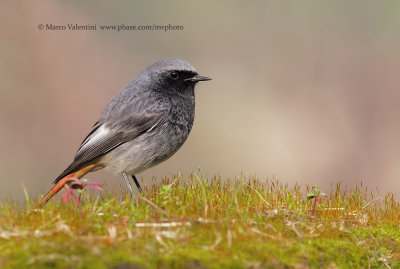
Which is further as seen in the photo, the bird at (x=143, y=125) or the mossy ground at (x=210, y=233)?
the bird at (x=143, y=125)

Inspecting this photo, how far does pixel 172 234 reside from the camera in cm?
401

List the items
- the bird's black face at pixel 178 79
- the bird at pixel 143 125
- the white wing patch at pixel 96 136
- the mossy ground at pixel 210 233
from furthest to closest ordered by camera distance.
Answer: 1. the bird's black face at pixel 178 79
2. the white wing patch at pixel 96 136
3. the bird at pixel 143 125
4. the mossy ground at pixel 210 233

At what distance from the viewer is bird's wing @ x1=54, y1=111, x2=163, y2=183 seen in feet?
23.9

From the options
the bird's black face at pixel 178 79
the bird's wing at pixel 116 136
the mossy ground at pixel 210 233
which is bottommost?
the mossy ground at pixel 210 233

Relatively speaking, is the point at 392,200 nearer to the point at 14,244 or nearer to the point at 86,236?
the point at 86,236

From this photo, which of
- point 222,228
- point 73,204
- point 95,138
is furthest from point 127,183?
point 222,228

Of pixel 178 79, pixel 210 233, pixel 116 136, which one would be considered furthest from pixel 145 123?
pixel 210 233

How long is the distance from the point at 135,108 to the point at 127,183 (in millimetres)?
1190

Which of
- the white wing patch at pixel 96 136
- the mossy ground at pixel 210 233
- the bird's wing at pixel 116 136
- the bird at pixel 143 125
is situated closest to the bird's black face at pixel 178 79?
the bird at pixel 143 125

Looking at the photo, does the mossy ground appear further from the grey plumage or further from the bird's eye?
the bird's eye

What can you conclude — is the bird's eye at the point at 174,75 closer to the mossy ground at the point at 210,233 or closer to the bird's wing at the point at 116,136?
the bird's wing at the point at 116,136

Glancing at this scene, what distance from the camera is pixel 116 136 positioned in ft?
24.1

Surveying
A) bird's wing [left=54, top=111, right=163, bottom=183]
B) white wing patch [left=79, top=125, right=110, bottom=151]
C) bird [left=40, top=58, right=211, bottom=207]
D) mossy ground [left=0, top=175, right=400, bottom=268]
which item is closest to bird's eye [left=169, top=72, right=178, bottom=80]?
bird [left=40, top=58, right=211, bottom=207]

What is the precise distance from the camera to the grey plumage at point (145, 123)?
728cm
